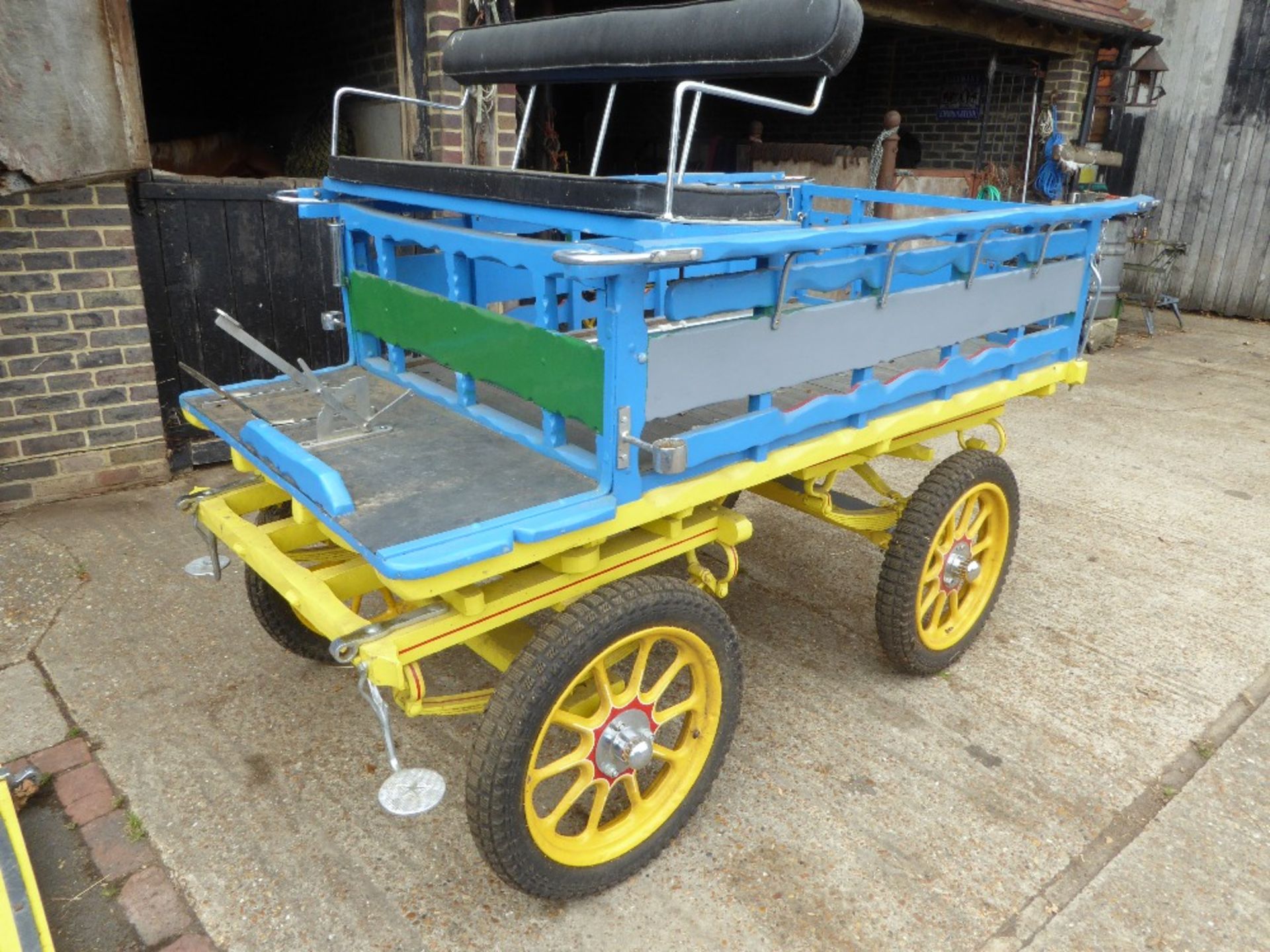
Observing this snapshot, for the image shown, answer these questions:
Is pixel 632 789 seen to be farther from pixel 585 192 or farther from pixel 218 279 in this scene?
pixel 218 279

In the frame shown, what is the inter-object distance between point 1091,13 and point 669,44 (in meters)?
7.63

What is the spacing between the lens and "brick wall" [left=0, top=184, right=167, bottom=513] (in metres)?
4.19

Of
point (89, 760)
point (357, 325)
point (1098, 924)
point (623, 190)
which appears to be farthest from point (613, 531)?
point (89, 760)

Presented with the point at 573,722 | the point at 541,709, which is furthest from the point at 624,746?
the point at 541,709

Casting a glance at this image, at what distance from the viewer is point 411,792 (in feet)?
6.16

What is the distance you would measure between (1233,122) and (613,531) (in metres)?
11.0

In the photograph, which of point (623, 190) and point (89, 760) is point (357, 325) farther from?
point (89, 760)

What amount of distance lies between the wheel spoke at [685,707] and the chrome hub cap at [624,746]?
0.19 ft

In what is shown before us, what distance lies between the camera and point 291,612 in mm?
3086

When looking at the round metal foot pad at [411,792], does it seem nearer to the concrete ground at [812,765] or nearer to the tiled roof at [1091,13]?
the concrete ground at [812,765]

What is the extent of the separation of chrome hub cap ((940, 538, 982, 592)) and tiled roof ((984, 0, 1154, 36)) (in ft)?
18.2

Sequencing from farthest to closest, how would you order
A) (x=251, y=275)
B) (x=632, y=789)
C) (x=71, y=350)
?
(x=251, y=275), (x=71, y=350), (x=632, y=789)

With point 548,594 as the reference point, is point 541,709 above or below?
below

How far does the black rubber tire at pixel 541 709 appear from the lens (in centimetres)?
199
